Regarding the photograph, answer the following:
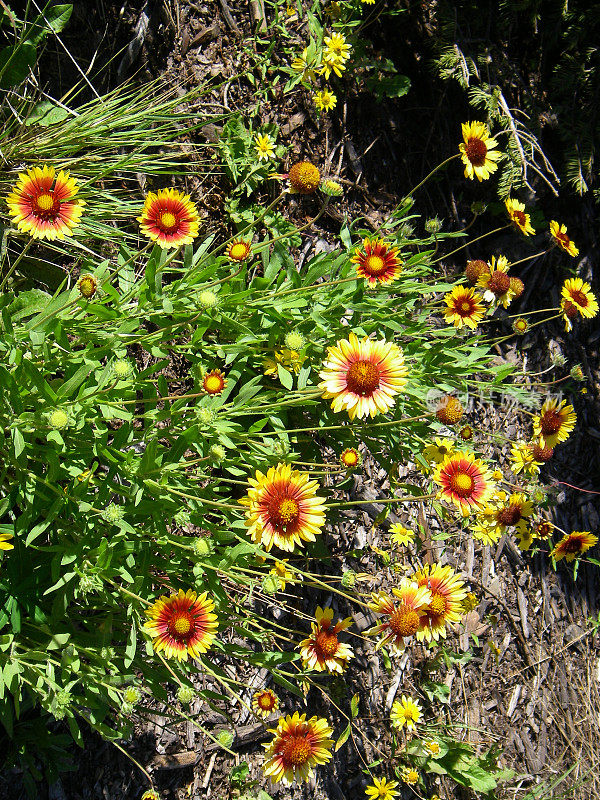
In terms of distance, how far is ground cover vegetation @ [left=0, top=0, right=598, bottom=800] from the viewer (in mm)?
1710

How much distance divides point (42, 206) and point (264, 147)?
1321 millimetres

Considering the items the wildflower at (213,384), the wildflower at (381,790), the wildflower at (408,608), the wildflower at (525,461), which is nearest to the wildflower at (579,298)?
the wildflower at (525,461)

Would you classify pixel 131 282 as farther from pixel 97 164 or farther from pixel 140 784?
A: pixel 140 784

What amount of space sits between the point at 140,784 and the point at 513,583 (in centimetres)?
191

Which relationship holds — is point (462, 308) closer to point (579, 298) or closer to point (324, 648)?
point (579, 298)

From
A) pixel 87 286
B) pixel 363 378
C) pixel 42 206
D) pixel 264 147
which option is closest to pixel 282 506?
pixel 363 378

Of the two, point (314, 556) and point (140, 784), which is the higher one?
point (314, 556)

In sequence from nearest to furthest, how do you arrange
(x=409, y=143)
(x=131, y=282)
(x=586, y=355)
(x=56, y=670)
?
(x=56, y=670)
(x=131, y=282)
(x=409, y=143)
(x=586, y=355)

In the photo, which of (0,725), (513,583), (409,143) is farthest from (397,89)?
(0,725)

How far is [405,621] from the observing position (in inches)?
73.0

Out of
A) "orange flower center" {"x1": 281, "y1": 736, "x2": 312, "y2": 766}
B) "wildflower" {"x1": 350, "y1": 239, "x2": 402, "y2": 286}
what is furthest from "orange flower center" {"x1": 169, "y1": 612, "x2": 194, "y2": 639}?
"wildflower" {"x1": 350, "y1": 239, "x2": 402, "y2": 286}

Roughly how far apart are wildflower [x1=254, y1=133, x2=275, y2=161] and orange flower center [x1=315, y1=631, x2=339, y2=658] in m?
1.93

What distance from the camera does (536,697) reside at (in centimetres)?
312

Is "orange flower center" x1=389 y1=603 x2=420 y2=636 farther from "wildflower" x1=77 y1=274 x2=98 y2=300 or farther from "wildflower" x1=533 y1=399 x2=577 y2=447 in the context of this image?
"wildflower" x1=77 y1=274 x2=98 y2=300
